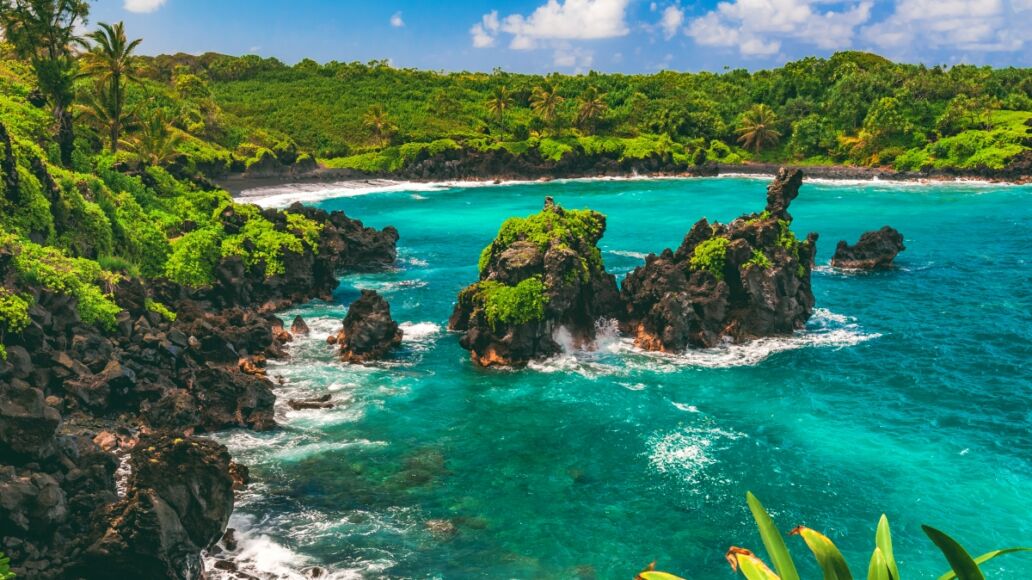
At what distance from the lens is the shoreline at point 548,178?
121250 millimetres

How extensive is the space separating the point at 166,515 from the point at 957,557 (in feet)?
66.9

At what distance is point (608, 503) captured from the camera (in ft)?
98.2

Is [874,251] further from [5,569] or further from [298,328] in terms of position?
[5,569]

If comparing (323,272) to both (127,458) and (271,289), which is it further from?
(127,458)

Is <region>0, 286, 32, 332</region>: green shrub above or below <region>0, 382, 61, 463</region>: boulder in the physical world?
above

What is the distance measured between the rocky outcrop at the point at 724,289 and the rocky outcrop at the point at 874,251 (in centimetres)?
1914

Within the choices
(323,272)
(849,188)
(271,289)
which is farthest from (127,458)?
(849,188)

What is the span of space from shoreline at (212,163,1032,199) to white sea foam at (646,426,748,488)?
90310 mm

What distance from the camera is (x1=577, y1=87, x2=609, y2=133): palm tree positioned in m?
162

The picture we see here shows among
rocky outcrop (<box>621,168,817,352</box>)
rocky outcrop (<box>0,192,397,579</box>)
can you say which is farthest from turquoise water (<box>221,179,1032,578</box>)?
rocky outcrop (<box>0,192,397,579</box>)

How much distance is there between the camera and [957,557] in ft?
28.6

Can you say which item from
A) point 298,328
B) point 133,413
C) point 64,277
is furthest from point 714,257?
point 64,277

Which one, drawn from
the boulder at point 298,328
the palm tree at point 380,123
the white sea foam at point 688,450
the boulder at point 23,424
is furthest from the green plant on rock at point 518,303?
the palm tree at point 380,123

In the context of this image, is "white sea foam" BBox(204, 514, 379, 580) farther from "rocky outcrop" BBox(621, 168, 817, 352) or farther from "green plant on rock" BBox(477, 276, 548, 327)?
"rocky outcrop" BBox(621, 168, 817, 352)
